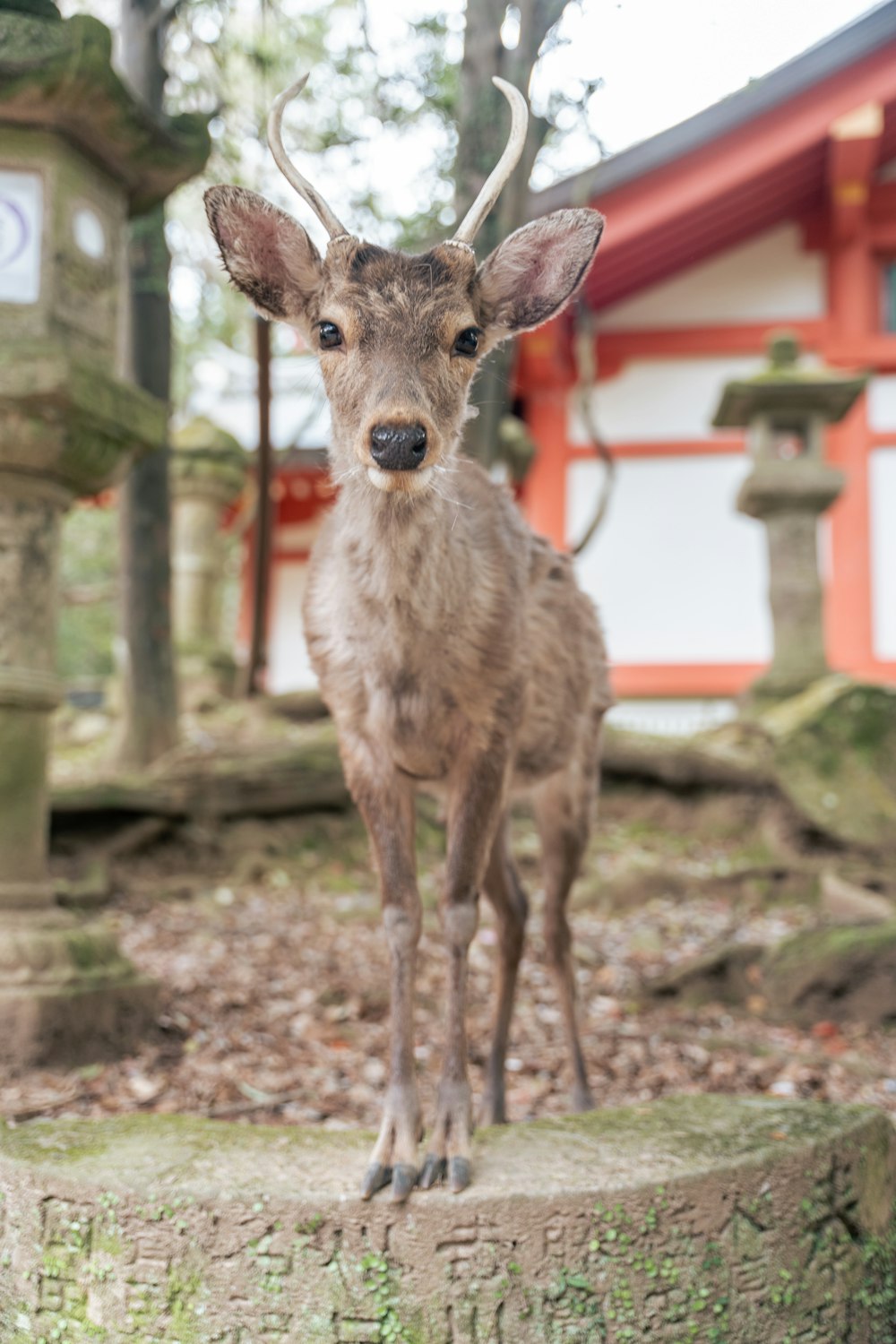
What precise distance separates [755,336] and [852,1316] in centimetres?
999

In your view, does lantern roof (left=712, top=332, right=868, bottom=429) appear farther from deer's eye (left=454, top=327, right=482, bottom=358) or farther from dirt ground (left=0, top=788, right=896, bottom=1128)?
deer's eye (left=454, top=327, right=482, bottom=358)

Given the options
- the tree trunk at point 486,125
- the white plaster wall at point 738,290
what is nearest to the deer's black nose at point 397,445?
the tree trunk at point 486,125

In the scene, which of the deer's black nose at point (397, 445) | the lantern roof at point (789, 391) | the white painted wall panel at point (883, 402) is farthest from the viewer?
the white painted wall panel at point (883, 402)

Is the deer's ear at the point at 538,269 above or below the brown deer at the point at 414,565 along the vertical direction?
above

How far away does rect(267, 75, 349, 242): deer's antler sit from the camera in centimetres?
270

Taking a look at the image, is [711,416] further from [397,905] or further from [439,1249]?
[439,1249]

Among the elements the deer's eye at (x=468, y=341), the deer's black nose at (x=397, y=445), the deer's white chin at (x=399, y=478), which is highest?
the deer's eye at (x=468, y=341)

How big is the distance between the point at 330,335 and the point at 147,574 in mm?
5131

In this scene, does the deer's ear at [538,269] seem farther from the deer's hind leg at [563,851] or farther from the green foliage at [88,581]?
the green foliage at [88,581]

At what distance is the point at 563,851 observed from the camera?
3947 millimetres

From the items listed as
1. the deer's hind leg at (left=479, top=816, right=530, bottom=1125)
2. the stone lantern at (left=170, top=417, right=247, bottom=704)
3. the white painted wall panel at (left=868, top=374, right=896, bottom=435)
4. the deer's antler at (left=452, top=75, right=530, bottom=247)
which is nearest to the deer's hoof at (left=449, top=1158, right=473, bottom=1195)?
the deer's hind leg at (left=479, top=816, right=530, bottom=1125)

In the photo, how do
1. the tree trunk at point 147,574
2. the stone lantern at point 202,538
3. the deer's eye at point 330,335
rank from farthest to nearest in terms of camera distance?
the stone lantern at point 202,538, the tree trunk at point 147,574, the deer's eye at point 330,335

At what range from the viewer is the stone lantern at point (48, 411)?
4.21 metres

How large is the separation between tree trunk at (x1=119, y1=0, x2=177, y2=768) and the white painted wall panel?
21.7 ft
